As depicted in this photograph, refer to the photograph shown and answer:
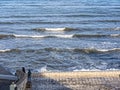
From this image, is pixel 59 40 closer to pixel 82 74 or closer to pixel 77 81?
pixel 82 74

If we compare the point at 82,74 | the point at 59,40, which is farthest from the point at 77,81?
the point at 59,40

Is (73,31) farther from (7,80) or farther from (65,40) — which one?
(7,80)

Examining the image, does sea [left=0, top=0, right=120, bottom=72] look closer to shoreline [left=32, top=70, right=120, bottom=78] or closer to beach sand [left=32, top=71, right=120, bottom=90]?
shoreline [left=32, top=70, right=120, bottom=78]

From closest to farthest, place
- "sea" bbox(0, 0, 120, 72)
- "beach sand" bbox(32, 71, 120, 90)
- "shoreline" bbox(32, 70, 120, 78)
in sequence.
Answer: "beach sand" bbox(32, 71, 120, 90)
"shoreline" bbox(32, 70, 120, 78)
"sea" bbox(0, 0, 120, 72)

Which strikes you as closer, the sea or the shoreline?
the shoreline

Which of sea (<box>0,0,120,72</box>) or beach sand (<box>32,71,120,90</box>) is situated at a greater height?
beach sand (<box>32,71,120,90</box>)

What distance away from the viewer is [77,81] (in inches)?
691

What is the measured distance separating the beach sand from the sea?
450cm

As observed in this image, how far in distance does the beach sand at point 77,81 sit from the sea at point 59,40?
4.50m

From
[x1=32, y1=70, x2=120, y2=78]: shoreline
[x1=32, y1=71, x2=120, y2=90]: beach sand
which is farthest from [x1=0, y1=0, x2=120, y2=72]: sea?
[x1=32, y1=71, x2=120, y2=90]: beach sand

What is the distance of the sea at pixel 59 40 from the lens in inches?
977

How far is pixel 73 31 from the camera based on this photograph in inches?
1597

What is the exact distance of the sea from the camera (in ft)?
81.4

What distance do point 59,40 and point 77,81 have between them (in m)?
16.9
